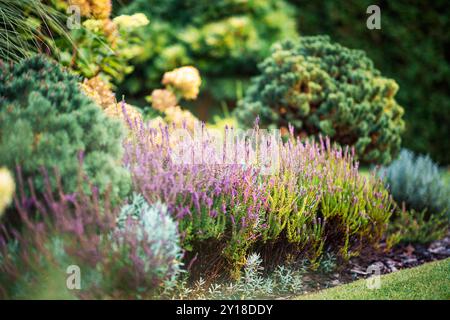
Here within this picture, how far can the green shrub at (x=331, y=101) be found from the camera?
20.8 ft

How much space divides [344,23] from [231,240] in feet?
21.0

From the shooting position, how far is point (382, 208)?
481 cm

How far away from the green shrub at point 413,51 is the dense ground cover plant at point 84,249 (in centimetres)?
690

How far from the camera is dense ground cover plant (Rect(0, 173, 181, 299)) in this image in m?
3.08

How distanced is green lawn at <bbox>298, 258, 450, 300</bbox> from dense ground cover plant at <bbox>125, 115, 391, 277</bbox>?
430mm

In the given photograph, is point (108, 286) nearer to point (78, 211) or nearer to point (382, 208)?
point (78, 211)

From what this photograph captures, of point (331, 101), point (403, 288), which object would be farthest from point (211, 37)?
point (403, 288)

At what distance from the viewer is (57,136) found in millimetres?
3248

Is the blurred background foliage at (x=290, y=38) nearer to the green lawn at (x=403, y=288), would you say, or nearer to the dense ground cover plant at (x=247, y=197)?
the dense ground cover plant at (x=247, y=197)

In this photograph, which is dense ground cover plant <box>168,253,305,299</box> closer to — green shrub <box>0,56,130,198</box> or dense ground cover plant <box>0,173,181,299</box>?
dense ground cover plant <box>0,173,181,299</box>

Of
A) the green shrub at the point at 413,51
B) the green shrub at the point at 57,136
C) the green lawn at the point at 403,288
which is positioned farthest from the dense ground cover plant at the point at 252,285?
the green shrub at the point at 413,51

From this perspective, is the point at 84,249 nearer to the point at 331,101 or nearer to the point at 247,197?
the point at 247,197
